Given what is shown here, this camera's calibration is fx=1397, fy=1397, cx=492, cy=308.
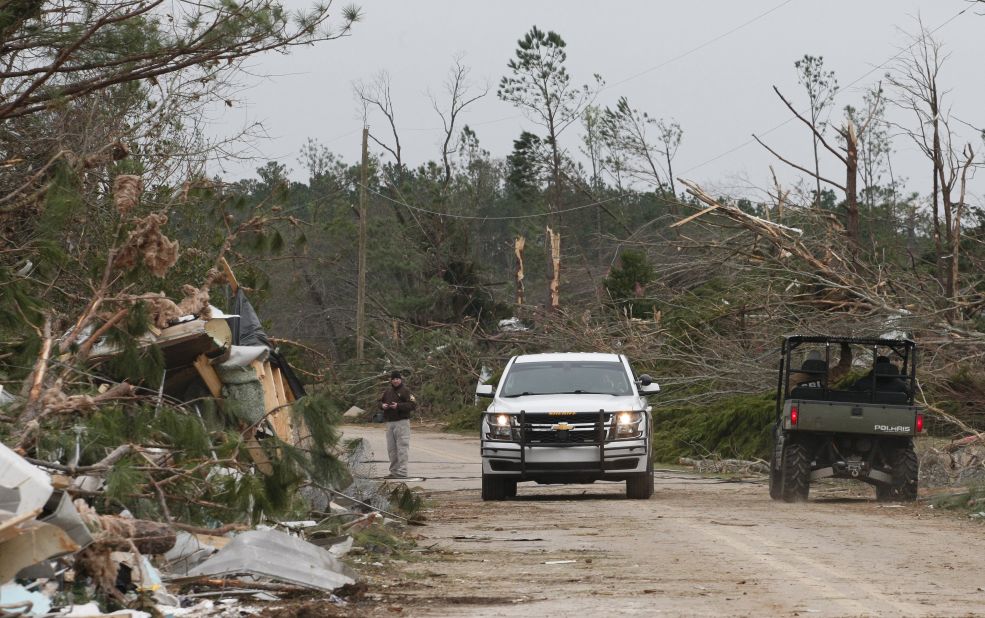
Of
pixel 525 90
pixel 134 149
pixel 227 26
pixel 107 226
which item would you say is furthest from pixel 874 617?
pixel 525 90

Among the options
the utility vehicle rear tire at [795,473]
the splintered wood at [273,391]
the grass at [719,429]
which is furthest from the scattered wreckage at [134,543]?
the grass at [719,429]

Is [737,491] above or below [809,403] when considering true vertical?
below

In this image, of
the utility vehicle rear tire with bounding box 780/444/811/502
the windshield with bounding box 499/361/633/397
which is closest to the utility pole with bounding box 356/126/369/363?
the windshield with bounding box 499/361/633/397

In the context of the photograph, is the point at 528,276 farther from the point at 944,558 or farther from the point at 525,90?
the point at 944,558

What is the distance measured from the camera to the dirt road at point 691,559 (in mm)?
7926

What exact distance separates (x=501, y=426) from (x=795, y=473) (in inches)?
139

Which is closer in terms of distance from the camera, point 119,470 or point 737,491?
point 119,470

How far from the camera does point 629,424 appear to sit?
16766 mm

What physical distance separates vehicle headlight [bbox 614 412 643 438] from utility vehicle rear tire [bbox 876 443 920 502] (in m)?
3.07

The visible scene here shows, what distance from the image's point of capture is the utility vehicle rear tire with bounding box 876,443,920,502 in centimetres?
1655

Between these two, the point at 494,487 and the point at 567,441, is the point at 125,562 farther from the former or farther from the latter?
the point at 494,487

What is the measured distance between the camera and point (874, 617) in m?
7.35

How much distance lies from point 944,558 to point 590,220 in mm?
71419

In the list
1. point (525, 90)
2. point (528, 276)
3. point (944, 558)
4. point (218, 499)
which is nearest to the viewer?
point (218, 499)
